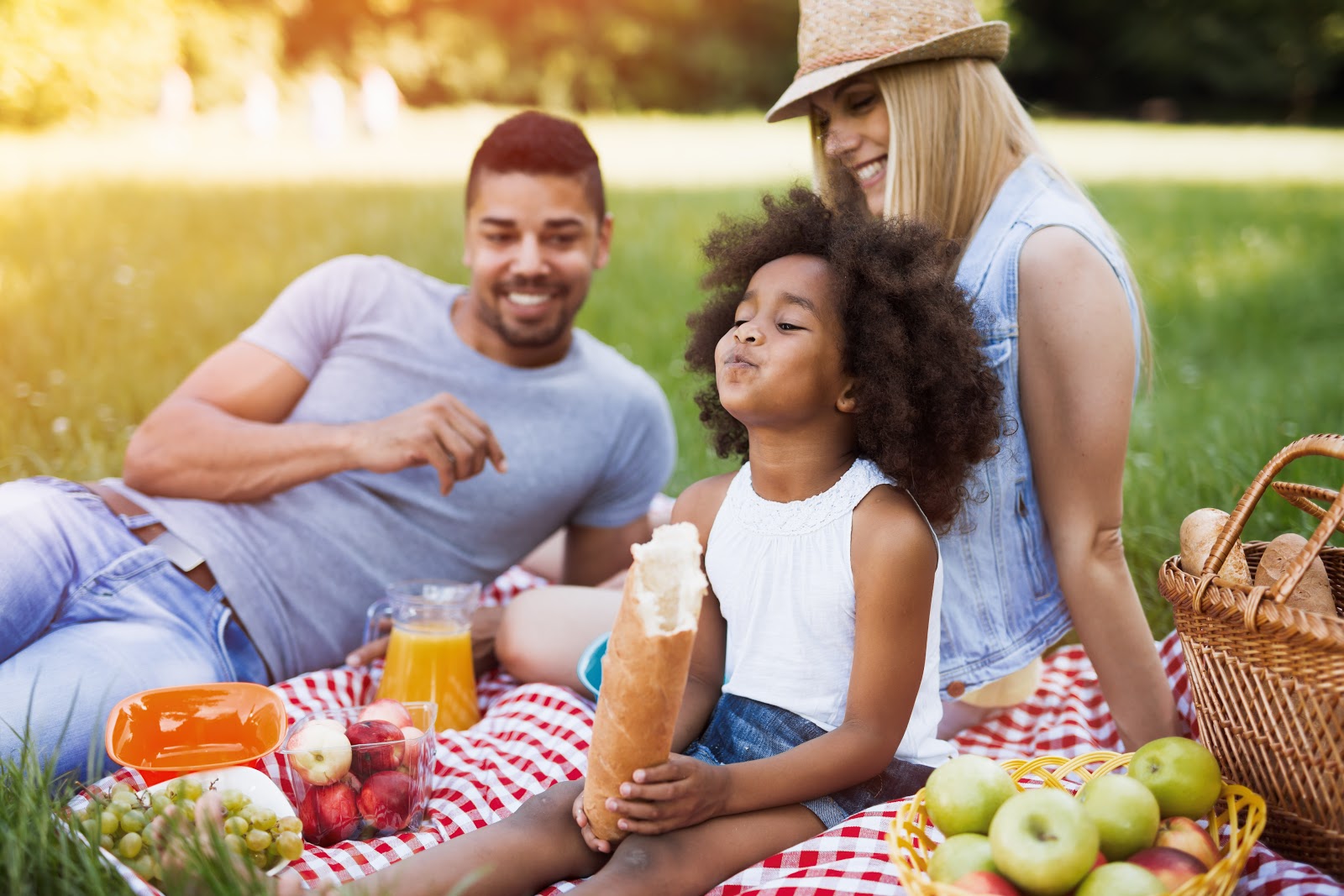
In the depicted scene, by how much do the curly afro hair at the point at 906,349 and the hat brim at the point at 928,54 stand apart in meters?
0.46

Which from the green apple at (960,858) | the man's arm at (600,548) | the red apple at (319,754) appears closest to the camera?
the green apple at (960,858)

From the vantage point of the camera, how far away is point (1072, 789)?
2.39 metres

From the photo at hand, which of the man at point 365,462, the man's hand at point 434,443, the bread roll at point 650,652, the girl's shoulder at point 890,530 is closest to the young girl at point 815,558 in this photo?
the girl's shoulder at point 890,530

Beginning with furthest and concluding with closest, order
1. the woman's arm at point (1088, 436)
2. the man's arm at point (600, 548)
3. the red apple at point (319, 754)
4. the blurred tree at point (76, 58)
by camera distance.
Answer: the blurred tree at point (76, 58)
the man's arm at point (600, 548)
the woman's arm at point (1088, 436)
the red apple at point (319, 754)

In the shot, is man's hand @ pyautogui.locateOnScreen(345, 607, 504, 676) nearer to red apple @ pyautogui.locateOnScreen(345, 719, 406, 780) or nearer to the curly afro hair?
red apple @ pyautogui.locateOnScreen(345, 719, 406, 780)

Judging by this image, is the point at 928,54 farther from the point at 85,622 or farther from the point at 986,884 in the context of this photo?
the point at 85,622

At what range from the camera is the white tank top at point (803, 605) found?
2.34 metres

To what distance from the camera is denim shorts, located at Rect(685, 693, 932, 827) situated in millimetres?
2316

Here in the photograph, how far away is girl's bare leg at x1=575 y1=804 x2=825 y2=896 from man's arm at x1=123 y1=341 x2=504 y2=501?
48.9 inches

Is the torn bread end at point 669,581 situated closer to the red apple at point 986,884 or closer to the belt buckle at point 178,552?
the red apple at point 986,884

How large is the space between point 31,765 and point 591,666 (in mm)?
1314

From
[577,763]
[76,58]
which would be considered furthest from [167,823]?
[76,58]

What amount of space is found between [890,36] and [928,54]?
100 millimetres

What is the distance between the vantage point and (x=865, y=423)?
2.40 meters
